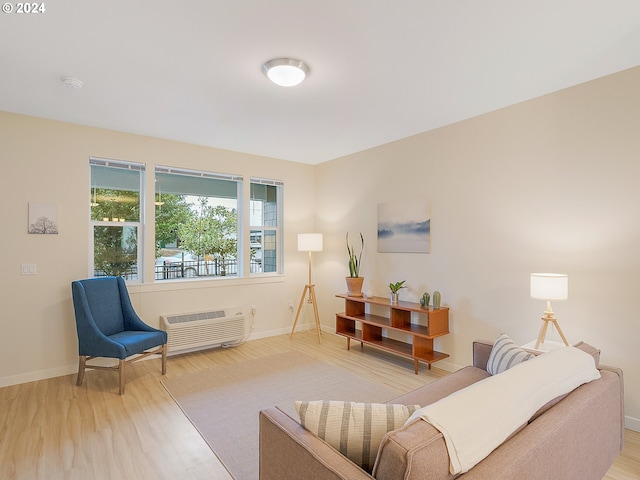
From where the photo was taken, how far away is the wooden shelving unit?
11.6 ft

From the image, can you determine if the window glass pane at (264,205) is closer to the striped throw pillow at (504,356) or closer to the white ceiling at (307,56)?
the white ceiling at (307,56)

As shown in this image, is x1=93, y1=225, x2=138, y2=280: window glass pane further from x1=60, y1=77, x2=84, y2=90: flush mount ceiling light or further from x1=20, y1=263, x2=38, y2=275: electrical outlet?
x1=60, y1=77, x2=84, y2=90: flush mount ceiling light

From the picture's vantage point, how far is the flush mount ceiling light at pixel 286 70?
238 cm

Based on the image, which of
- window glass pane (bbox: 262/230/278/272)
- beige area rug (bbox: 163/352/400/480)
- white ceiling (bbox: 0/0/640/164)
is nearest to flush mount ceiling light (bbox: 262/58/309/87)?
white ceiling (bbox: 0/0/640/164)

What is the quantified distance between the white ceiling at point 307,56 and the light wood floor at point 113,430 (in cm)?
260

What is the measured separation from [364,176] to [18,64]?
3548 millimetres

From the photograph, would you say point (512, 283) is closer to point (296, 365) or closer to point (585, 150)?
point (585, 150)

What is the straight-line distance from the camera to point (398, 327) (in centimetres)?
382

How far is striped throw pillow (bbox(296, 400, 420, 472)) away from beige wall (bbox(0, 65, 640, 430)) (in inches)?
92.6

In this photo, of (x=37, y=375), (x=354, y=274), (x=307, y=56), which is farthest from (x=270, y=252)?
(x=307, y=56)

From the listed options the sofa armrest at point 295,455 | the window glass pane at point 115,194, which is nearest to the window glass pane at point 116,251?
the window glass pane at point 115,194

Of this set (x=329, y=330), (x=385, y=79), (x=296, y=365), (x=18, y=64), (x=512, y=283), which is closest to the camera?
(x=18, y=64)

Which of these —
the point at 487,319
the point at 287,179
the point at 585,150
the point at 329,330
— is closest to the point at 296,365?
the point at 329,330

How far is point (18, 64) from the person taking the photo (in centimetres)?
242
